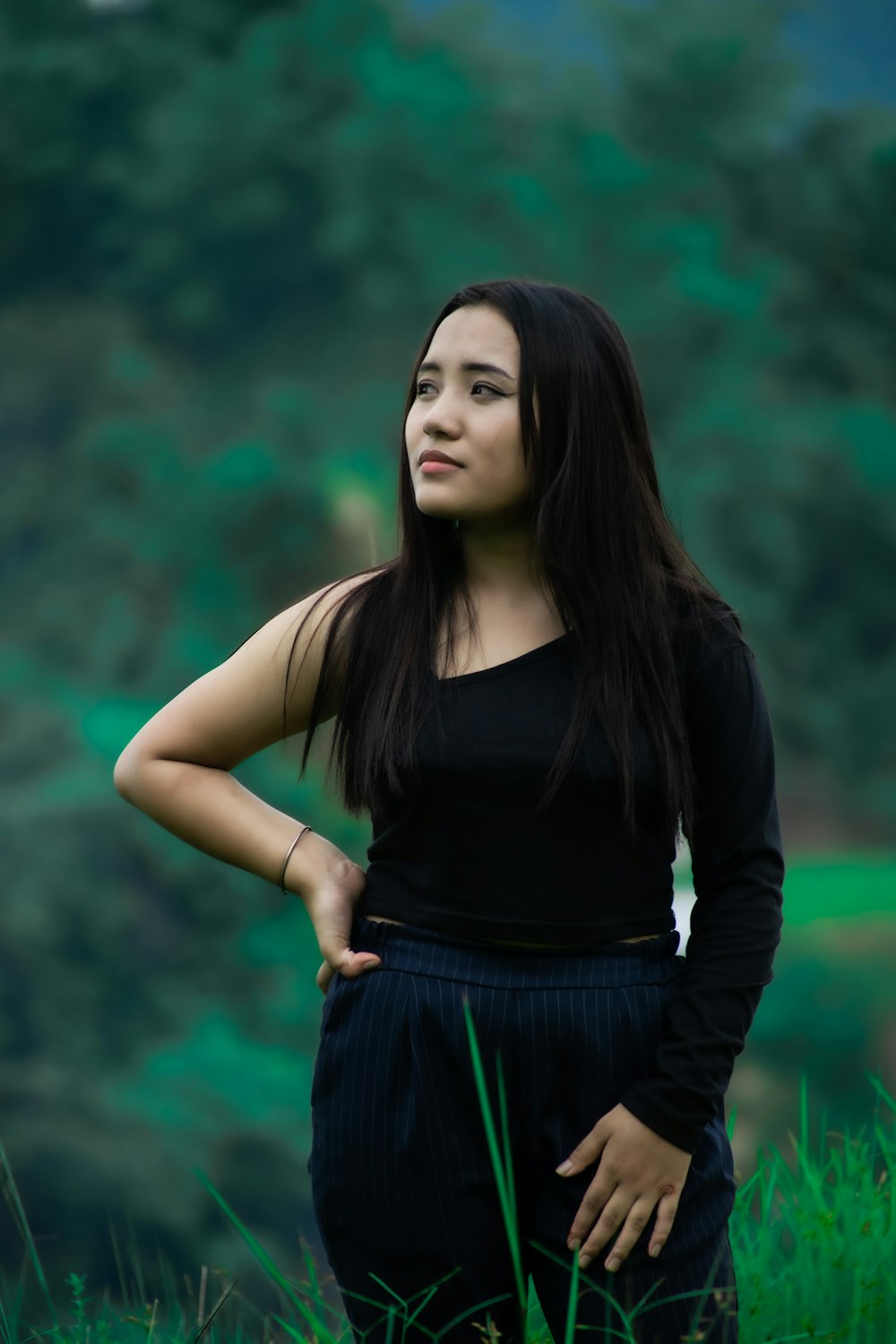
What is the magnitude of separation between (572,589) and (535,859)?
0.25m

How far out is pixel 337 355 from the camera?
29.9 feet

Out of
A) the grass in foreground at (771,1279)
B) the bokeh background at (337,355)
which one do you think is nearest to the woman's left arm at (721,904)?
the grass in foreground at (771,1279)

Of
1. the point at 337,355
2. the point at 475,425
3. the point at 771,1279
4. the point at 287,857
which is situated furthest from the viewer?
the point at 337,355

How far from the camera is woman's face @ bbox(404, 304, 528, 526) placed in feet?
4.39

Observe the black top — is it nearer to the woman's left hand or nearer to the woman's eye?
the woman's left hand

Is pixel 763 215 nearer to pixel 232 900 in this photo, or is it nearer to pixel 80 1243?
pixel 232 900

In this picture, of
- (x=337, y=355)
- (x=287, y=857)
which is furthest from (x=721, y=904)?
(x=337, y=355)

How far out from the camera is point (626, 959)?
128 centimetres

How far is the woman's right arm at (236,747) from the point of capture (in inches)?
55.9

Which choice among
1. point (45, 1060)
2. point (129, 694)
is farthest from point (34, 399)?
point (45, 1060)

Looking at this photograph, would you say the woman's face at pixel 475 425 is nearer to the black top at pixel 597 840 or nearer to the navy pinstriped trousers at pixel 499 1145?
the black top at pixel 597 840

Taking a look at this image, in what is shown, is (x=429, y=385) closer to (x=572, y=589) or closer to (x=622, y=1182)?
(x=572, y=589)

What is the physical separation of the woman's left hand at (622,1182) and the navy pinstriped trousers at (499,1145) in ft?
0.06

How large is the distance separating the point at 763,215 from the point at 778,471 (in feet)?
5.74
